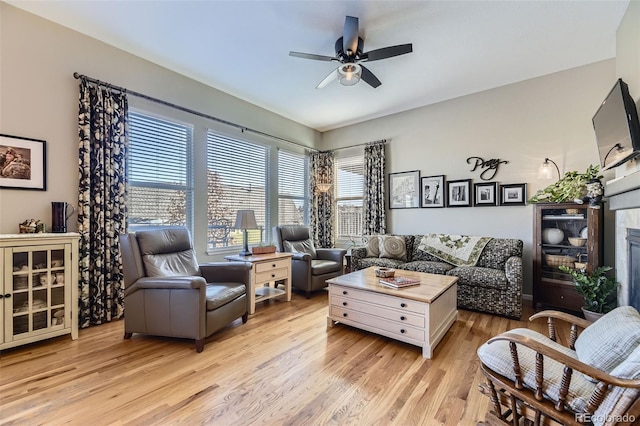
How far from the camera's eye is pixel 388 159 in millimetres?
4945

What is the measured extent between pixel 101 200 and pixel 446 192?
448cm

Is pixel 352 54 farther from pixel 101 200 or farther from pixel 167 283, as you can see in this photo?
pixel 101 200

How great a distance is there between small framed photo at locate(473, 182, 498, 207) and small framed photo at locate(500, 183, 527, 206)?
0.08 m

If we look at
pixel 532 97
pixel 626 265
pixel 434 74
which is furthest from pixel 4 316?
pixel 532 97

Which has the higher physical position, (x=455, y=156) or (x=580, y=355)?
(x=455, y=156)

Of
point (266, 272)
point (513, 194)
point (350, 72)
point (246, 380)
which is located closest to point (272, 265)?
point (266, 272)

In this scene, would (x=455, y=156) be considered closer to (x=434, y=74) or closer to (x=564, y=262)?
(x=434, y=74)

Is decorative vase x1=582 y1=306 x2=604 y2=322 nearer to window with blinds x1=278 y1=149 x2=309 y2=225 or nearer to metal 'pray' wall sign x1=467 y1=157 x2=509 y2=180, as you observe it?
metal 'pray' wall sign x1=467 y1=157 x2=509 y2=180

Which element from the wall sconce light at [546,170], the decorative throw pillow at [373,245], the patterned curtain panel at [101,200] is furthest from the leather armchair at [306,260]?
the wall sconce light at [546,170]

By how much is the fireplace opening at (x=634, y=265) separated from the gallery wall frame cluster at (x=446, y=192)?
1463mm

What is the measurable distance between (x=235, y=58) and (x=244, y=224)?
6.47 ft

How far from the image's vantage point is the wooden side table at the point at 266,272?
3184mm

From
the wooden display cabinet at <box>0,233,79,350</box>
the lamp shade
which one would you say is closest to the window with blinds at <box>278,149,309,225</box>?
the lamp shade

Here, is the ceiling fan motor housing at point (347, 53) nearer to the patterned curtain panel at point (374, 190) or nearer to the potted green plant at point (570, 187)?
the patterned curtain panel at point (374, 190)
